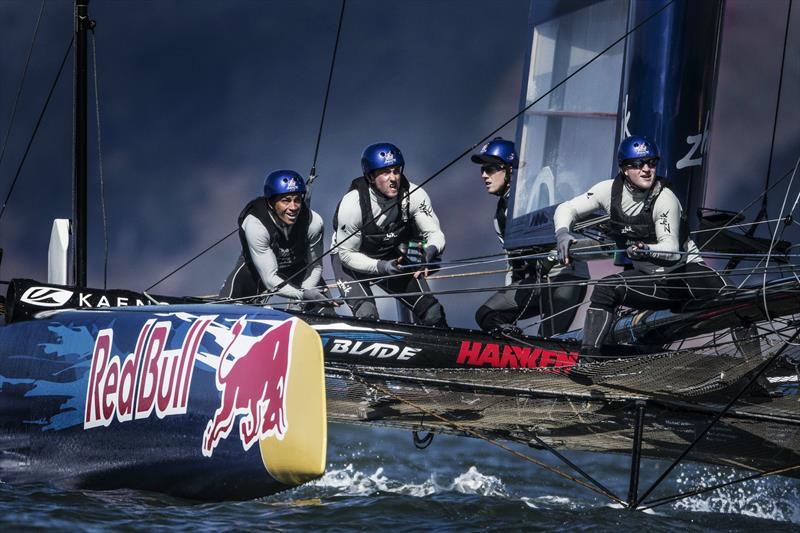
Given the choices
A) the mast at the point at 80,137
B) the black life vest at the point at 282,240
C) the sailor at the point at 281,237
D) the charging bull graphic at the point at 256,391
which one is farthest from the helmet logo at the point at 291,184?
the charging bull graphic at the point at 256,391

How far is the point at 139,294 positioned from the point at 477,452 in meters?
5.68

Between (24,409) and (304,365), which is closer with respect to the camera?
(304,365)

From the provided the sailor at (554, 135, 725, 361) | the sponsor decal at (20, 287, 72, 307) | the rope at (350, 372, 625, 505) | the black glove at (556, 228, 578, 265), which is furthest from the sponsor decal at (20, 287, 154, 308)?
the sailor at (554, 135, 725, 361)

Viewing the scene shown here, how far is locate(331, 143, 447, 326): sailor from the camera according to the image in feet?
20.4

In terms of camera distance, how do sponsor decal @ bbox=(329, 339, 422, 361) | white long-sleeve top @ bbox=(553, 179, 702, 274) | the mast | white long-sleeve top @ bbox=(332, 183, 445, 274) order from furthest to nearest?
the mast < white long-sleeve top @ bbox=(332, 183, 445, 274) < white long-sleeve top @ bbox=(553, 179, 702, 274) < sponsor decal @ bbox=(329, 339, 422, 361)

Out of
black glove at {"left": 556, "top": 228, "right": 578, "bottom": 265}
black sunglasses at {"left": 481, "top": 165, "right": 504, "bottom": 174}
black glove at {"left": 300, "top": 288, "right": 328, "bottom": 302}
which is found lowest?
black glove at {"left": 300, "top": 288, "right": 328, "bottom": 302}

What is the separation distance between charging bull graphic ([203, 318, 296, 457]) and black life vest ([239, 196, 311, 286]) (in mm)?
1888

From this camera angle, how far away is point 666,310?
5.71 metres

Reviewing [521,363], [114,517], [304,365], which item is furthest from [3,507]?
[521,363]

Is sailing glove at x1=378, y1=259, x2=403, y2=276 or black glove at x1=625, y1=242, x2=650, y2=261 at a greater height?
black glove at x1=625, y1=242, x2=650, y2=261

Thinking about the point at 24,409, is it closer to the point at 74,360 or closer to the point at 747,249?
the point at 74,360

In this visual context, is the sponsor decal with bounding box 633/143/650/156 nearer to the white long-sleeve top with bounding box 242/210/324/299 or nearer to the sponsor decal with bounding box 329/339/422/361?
the sponsor decal with bounding box 329/339/422/361

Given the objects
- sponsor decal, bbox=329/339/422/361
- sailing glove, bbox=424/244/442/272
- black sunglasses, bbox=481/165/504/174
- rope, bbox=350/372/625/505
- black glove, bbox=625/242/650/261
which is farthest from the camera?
black sunglasses, bbox=481/165/504/174

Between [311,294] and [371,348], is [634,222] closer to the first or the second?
[371,348]
